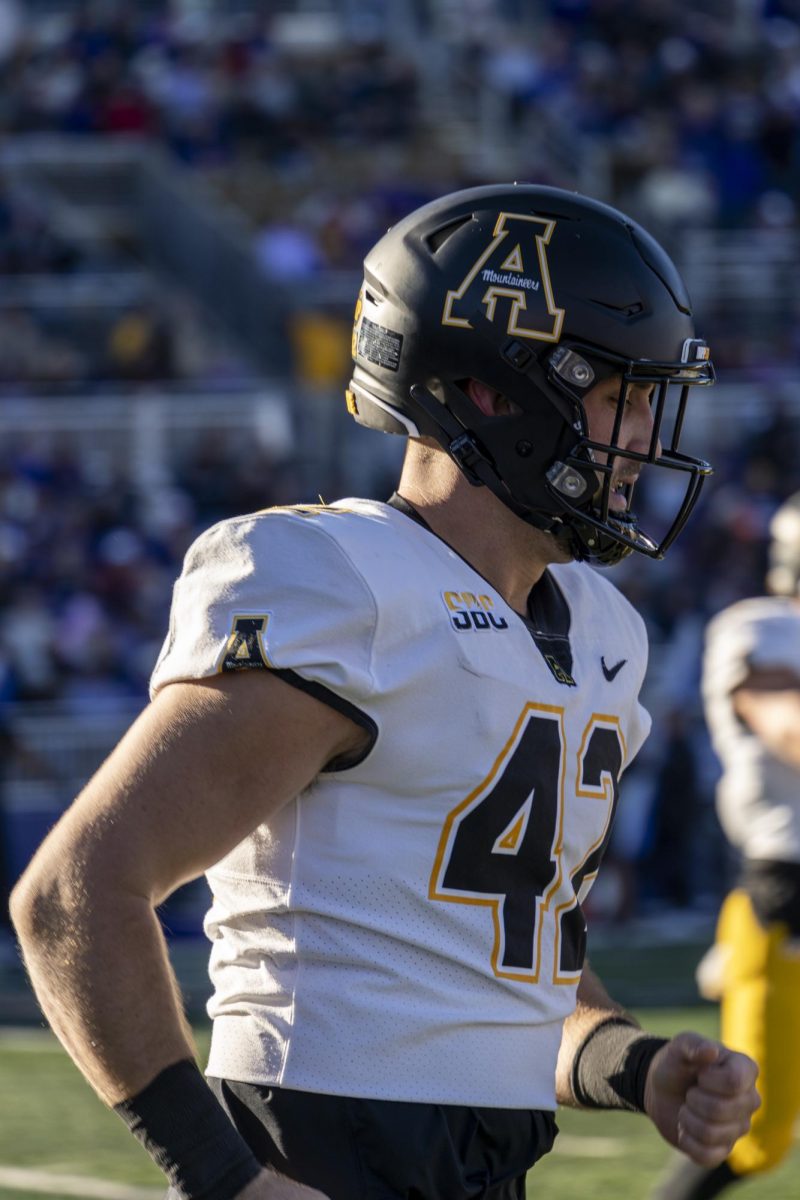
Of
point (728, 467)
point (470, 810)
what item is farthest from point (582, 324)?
point (728, 467)

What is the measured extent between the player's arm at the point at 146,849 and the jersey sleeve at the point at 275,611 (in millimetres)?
24

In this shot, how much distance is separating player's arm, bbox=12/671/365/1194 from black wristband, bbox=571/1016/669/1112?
0.68 m

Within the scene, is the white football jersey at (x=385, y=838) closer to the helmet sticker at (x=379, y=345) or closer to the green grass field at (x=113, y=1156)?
the helmet sticker at (x=379, y=345)

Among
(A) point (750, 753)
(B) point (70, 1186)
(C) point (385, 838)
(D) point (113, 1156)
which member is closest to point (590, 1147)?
(D) point (113, 1156)

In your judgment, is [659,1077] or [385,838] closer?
[385,838]

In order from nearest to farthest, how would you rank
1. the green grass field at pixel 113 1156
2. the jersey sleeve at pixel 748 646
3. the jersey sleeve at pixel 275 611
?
1. the jersey sleeve at pixel 275 611
2. the jersey sleeve at pixel 748 646
3. the green grass field at pixel 113 1156

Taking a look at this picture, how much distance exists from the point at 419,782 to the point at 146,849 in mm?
345

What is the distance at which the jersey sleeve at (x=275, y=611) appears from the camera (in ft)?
6.91

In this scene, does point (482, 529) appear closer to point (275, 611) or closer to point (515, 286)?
point (515, 286)

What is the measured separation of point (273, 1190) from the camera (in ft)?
6.47

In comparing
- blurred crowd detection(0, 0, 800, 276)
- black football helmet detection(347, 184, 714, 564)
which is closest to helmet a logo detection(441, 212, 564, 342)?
black football helmet detection(347, 184, 714, 564)

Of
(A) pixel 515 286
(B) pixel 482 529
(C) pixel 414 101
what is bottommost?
(C) pixel 414 101

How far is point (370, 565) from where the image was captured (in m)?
2.23

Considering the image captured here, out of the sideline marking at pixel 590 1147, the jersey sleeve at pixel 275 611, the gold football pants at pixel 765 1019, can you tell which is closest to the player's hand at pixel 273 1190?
the jersey sleeve at pixel 275 611
